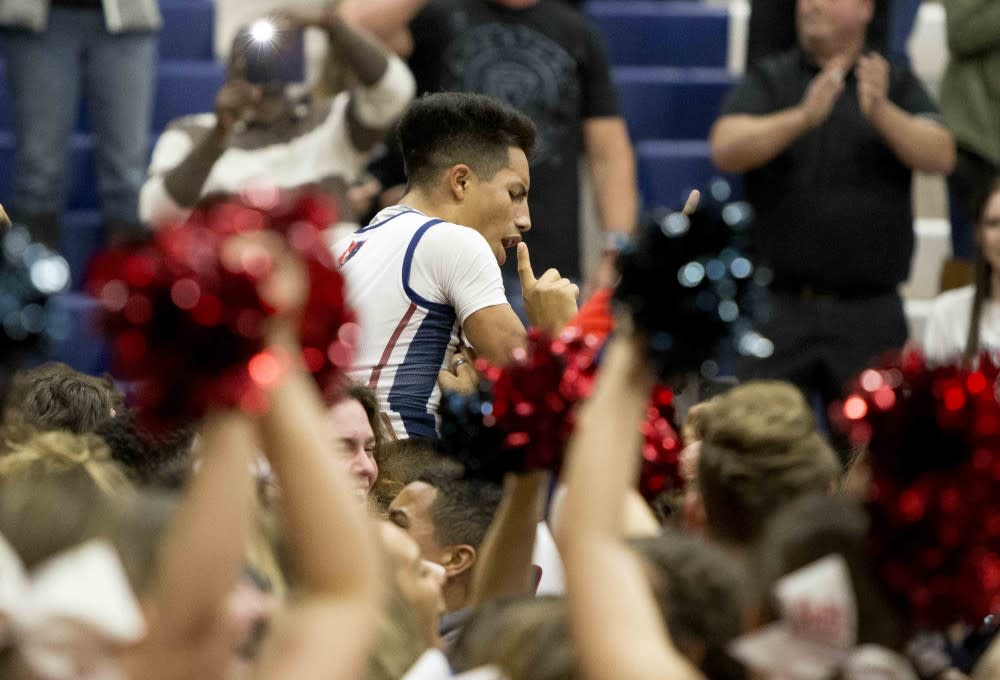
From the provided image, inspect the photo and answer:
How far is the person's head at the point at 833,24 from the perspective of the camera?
5.55 metres

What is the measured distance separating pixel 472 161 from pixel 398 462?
2.51 ft

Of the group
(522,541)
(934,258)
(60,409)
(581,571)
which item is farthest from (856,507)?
(934,258)

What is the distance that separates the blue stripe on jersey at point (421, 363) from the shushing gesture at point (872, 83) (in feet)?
7.26

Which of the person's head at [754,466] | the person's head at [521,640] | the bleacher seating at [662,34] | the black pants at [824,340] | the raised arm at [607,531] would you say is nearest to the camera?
the raised arm at [607,531]

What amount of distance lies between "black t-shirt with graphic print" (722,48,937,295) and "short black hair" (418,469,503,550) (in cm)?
248

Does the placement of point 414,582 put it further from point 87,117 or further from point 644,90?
point 644,90

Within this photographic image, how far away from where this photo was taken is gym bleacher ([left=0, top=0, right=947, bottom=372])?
21.6ft

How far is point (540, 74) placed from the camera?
18.5 feet

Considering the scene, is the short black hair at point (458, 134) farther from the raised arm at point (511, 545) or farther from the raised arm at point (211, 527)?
the raised arm at point (211, 527)

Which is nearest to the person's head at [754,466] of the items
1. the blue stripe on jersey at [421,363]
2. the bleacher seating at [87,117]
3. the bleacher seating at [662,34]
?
the blue stripe on jersey at [421,363]

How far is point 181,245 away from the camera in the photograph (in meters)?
1.53

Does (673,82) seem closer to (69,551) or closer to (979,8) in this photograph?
(979,8)

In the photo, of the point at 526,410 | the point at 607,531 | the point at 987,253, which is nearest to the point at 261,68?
the point at 987,253

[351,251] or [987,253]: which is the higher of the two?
[351,251]
